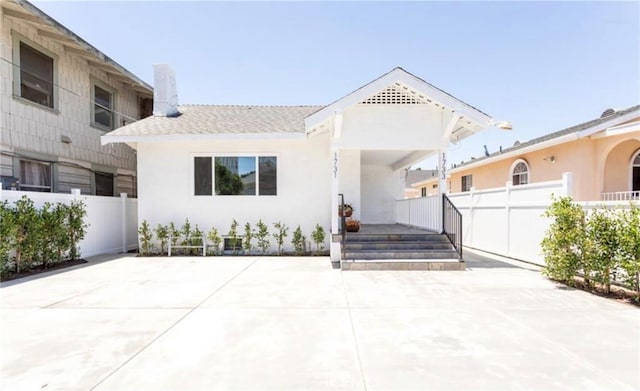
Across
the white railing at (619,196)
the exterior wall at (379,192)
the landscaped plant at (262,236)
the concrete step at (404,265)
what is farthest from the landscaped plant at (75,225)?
the white railing at (619,196)

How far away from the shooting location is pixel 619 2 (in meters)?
8.59

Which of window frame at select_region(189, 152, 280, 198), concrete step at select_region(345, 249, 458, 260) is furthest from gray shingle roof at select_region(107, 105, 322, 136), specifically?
concrete step at select_region(345, 249, 458, 260)

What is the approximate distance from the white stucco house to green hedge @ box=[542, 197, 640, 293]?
291 centimetres

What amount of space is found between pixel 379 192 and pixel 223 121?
6501 mm

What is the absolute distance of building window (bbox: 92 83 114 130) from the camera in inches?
437

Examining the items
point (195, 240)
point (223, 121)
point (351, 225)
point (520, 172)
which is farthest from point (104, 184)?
Result: point (520, 172)

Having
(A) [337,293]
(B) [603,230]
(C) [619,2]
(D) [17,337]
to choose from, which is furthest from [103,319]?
(C) [619,2]

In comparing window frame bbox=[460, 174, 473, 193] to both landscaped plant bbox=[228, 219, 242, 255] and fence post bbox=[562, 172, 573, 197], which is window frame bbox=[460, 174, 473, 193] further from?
landscaped plant bbox=[228, 219, 242, 255]

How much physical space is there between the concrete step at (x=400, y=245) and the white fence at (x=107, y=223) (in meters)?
7.62

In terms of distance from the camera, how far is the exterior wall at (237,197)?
9406 millimetres

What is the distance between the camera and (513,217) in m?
8.27

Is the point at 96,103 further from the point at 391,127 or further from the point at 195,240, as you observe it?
the point at 391,127

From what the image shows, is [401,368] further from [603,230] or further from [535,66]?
[535,66]

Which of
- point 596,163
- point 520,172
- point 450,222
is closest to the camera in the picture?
point 450,222
